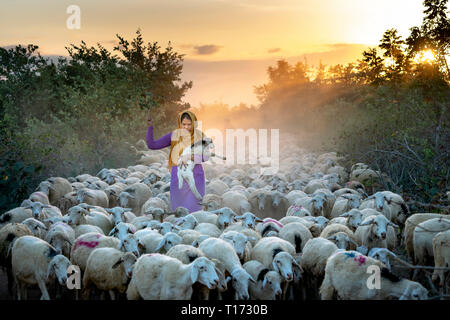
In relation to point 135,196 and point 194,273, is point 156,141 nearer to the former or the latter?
point 135,196

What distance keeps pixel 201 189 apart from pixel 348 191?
363cm

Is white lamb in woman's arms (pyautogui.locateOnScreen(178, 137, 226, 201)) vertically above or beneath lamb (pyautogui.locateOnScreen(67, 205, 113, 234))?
above

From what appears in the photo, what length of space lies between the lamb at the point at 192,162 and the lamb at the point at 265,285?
364cm

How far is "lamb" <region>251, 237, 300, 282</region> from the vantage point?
19.7 ft

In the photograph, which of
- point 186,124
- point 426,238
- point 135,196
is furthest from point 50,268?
point 135,196

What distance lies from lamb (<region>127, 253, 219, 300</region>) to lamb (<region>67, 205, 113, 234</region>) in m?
2.81

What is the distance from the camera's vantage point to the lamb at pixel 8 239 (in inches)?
275

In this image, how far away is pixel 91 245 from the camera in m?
6.84

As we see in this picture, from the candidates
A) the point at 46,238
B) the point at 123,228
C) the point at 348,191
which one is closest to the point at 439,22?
the point at 348,191

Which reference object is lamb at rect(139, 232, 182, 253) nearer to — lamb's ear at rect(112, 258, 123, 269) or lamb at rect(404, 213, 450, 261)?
lamb's ear at rect(112, 258, 123, 269)

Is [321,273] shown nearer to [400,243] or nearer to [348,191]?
[400,243]

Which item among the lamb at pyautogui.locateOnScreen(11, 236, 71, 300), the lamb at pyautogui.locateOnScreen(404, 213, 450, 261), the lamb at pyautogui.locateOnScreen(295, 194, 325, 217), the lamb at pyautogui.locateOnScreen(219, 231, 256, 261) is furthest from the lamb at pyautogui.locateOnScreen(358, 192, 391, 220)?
the lamb at pyautogui.locateOnScreen(11, 236, 71, 300)

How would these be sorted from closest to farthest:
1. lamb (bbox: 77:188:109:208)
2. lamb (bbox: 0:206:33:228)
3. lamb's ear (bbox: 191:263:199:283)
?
lamb's ear (bbox: 191:263:199:283), lamb (bbox: 0:206:33:228), lamb (bbox: 77:188:109:208)

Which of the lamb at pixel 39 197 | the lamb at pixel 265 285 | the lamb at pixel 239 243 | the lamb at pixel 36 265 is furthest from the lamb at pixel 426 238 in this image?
the lamb at pixel 39 197
